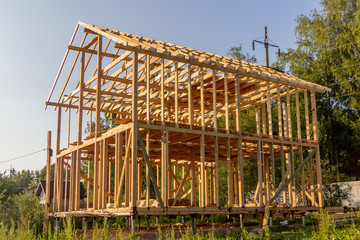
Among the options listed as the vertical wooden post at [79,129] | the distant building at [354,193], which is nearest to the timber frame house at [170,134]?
the vertical wooden post at [79,129]

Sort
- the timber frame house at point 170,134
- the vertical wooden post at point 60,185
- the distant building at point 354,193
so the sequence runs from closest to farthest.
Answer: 1. the timber frame house at point 170,134
2. the vertical wooden post at point 60,185
3. the distant building at point 354,193

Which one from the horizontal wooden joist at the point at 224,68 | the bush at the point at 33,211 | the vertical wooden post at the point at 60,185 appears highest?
the horizontal wooden joist at the point at 224,68

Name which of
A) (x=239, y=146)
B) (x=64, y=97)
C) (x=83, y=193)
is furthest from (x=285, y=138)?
(x=83, y=193)

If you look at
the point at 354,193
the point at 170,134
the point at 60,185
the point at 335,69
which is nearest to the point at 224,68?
the point at 170,134

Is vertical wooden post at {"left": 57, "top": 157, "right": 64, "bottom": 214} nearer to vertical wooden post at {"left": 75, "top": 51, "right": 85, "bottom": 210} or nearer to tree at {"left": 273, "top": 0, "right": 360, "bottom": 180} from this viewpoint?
vertical wooden post at {"left": 75, "top": 51, "right": 85, "bottom": 210}

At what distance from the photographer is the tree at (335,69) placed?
3369 centimetres

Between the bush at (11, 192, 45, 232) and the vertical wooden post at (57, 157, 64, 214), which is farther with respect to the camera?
the bush at (11, 192, 45, 232)

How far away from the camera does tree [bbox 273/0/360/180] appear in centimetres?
3369

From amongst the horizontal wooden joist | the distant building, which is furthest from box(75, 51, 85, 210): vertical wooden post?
the distant building

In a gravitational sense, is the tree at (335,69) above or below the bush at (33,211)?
above

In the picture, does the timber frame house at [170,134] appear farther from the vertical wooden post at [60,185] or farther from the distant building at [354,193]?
the distant building at [354,193]

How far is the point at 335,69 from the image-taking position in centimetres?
3481

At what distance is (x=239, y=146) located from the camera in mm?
17812

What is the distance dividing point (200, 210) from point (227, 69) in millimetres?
6303
